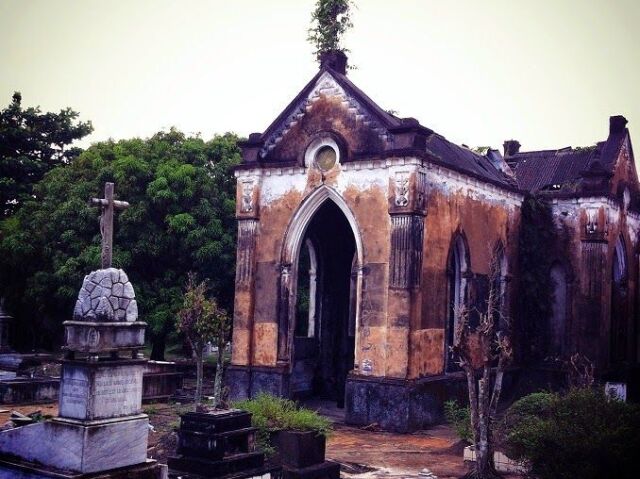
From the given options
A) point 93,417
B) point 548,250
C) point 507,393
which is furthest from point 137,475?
point 548,250

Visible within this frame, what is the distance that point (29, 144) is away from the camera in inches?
1383

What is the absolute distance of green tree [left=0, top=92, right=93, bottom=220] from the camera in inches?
1331

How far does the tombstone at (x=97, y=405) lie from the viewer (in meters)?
8.94

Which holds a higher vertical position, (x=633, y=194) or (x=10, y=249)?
(x=633, y=194)

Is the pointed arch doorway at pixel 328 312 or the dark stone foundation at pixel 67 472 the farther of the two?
the pointed arch doorway at pixel 328 312

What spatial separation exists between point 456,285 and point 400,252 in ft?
11.2

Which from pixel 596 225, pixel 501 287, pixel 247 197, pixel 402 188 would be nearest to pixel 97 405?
pixel 402 188

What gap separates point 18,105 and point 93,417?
3032 centimetres

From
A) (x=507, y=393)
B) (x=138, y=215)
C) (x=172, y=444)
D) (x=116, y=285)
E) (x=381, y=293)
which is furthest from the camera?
(x=138, y=215)

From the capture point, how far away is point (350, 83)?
18016mm

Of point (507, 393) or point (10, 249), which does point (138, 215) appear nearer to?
point (10, 249)

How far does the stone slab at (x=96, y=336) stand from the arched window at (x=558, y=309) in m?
16.0

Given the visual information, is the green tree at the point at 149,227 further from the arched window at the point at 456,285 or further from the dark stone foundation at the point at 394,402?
the dark stone foundation at the point at 394,402

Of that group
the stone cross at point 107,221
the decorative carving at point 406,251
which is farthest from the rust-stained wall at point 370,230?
the stone cross at point 107,221
